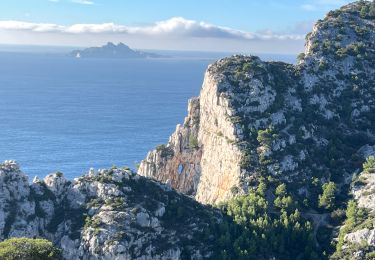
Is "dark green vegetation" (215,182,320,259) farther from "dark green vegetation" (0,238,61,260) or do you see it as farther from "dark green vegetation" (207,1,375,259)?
"dark green vegetation" (0,238,61,260)

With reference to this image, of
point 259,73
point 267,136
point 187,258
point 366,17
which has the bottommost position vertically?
point 187,258

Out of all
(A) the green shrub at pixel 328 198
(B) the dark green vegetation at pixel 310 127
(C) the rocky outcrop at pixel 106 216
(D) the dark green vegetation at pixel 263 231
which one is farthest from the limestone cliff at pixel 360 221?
(C) the rocky outcrop at pixel 106 216

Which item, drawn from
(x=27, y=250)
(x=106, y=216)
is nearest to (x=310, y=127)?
(x=106, y=216)

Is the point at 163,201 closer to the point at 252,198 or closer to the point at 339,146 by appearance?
the point at 252,198

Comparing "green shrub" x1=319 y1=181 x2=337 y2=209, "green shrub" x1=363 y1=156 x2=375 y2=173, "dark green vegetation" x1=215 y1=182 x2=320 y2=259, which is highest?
"green shrub" x1=363 y1=156 x2=375 y2=173

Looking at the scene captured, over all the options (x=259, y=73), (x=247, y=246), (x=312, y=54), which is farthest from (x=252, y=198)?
(x=312, y=54)

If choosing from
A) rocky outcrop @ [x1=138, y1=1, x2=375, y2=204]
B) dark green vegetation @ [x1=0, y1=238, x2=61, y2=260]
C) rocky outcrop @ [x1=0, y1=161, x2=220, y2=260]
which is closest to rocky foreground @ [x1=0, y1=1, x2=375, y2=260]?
rocky outcrop @ [x1=0, y1=161, x2=220, y2=260]
